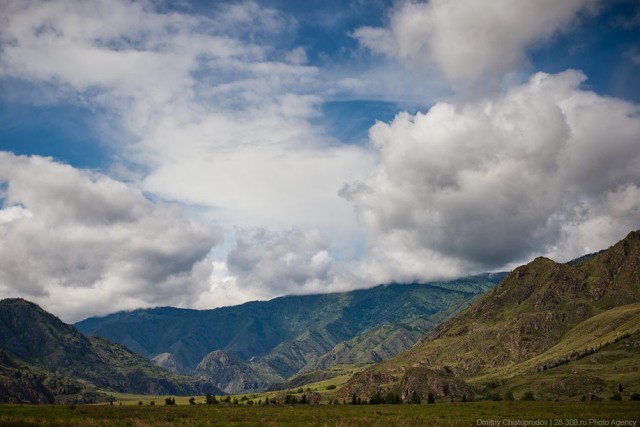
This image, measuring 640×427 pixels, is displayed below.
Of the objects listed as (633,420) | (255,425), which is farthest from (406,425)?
(633,420)

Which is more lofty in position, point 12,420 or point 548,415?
point 12,420

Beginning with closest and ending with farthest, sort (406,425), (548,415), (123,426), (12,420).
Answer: (12,420) → (123,426) → (406,425) → (548,415)

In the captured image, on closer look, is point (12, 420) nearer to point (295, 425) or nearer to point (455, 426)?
point (295, 425)

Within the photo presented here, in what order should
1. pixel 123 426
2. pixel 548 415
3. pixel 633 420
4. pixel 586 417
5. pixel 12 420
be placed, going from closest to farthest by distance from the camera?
pixel 12 420, pixel 123 426, pixel 633 420, pixel 586 417, pixel 548 415

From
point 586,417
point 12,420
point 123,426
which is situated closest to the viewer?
point 12,420

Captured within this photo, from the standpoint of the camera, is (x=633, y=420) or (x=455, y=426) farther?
(x=633, y=420)

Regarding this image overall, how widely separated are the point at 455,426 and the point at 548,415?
25.2 meters

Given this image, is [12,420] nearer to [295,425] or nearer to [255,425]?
[255,425]

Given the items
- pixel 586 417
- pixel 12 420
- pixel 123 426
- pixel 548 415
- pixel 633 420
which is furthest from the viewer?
pixel 548 415

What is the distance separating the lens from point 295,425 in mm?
61031

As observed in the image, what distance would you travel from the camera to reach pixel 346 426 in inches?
2223

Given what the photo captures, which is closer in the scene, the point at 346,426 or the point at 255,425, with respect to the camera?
the point at 346,426

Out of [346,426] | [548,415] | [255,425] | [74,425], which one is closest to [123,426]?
[74,425]

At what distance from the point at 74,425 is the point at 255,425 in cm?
2016
